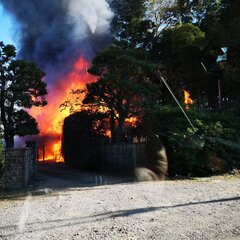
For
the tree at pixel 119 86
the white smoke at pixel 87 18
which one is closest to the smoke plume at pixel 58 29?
the white smoke at pixel 87 18

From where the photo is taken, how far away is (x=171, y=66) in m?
21.5

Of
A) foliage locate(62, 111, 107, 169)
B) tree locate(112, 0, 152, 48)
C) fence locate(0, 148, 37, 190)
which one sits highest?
tree locate(112, 0, 152, 48)

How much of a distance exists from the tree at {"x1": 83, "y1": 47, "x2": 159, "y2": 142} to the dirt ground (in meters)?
5.04

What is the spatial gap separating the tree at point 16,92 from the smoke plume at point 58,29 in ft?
36.8

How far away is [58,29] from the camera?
1176 inches

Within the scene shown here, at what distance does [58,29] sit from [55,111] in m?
8.85

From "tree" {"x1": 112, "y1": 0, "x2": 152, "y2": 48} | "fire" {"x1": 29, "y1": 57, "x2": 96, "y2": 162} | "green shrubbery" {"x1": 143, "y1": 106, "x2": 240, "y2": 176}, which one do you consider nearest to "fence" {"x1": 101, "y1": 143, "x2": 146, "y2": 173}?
"green shrubbery" {"x1": 143, "y1": 106, "x2": 240, "y2": 176}

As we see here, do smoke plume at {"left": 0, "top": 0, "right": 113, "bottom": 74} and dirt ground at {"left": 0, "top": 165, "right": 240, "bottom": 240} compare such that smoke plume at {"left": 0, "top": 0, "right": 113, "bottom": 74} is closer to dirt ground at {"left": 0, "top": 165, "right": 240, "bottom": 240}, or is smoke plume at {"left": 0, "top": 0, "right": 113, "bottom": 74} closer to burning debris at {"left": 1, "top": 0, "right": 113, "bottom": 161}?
burning debris at {"left": 1, "top": 0, "right": 113, "bottom": 161}

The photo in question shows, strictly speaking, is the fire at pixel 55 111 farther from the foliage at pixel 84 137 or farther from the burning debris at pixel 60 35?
the foliage at pixel 84 137

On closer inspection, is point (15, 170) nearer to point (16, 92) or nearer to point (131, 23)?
point (16, 92)

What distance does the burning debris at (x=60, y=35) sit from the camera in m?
27.3

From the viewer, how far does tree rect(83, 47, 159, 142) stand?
15445mm

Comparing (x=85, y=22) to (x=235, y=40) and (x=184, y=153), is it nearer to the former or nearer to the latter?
(x=235, y=40)

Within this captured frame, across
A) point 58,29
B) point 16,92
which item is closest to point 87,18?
point 58,29
